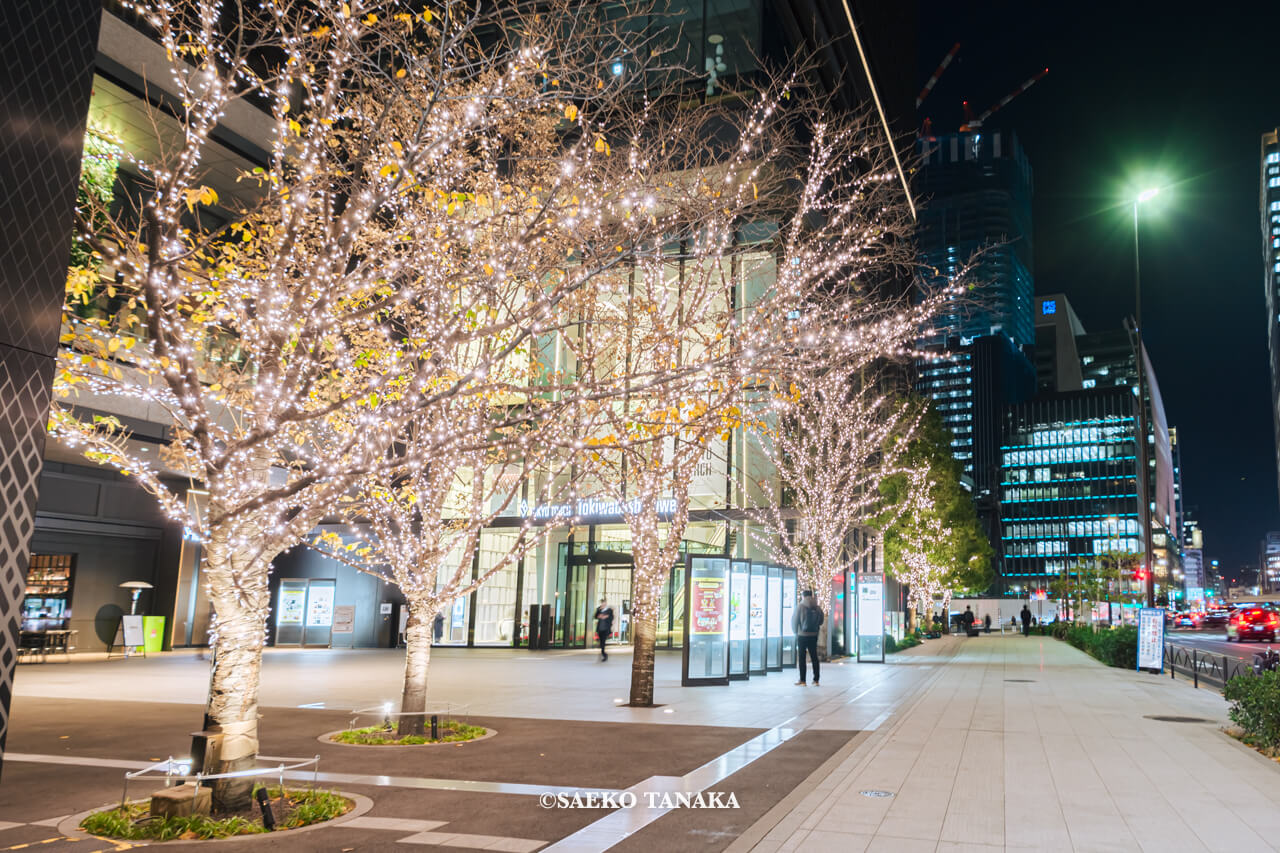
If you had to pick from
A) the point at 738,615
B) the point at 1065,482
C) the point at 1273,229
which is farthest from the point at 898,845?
the point at 1273,229

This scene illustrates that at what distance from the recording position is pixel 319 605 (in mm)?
30000

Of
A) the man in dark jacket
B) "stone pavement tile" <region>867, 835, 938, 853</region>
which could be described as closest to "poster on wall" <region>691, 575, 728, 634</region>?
the man in dark jacket

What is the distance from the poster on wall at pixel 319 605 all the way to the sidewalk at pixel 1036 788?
22.8 m

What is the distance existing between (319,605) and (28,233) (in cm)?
2770

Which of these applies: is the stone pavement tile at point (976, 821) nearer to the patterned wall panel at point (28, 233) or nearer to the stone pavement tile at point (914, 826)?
the stone pavement tile at point (914, 826)

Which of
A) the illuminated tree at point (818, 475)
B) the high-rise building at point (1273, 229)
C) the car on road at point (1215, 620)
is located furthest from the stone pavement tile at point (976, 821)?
the high-rise building at point (1273, 229)

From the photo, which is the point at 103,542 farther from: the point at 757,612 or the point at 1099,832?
the point at 1099,832

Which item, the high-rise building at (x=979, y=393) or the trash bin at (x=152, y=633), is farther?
the high-rise building at (x=979, y=393)

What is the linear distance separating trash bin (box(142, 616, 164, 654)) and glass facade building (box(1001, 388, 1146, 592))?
13132cm

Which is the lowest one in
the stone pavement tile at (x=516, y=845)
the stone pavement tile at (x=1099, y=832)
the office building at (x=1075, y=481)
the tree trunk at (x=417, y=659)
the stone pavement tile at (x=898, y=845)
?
the stone pavement tile at (x=516, y=845)

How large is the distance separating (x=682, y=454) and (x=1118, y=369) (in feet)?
637

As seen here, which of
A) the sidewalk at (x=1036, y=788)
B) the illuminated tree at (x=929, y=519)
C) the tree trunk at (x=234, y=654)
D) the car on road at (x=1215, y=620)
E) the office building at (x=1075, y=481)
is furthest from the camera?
the office building at (x=1075, y=481)

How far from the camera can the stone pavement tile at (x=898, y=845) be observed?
5383 mm

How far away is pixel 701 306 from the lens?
12.6 meters
